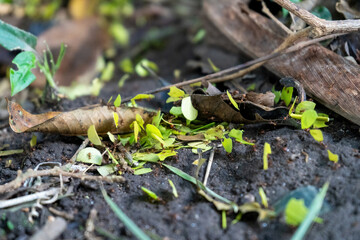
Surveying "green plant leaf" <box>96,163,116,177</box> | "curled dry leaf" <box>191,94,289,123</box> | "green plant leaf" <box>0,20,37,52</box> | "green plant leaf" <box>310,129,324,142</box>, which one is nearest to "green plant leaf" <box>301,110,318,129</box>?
"green plant leaf" <box>310,129,324,142</box>

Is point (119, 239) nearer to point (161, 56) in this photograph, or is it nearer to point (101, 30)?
point (161, 56)

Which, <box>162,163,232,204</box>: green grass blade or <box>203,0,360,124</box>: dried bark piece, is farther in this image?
<box>203,0,360,124</box>: dried bark piece

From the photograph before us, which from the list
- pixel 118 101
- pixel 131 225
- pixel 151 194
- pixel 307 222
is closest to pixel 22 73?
pixel 118 101

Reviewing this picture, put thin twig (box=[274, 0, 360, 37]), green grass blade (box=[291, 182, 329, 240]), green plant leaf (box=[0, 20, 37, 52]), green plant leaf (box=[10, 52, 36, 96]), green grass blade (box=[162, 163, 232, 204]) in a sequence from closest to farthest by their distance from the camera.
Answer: green grass blade (box=[291, 182, 329, 240])
green grass blade (box=[162, 163, 232, 204])
thin twig (box=[274, 0, 360, 37])
green plant leaf (box=[10, 52, 36, 96])
green plant leaf (box=[0, 20, 37, 52])

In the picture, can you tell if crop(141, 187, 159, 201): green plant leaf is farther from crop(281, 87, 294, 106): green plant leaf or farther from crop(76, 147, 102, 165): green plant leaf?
crop(281, 87, 294, 106): green plant leaf

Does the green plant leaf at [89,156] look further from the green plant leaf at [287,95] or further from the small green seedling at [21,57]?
the green plant leaf at [287,95]

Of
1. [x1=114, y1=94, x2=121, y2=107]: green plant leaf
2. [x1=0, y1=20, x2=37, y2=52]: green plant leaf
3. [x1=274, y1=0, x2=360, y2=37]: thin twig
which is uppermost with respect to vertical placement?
[x1=274, y1=0, x2=360, y2=37]: thin twig

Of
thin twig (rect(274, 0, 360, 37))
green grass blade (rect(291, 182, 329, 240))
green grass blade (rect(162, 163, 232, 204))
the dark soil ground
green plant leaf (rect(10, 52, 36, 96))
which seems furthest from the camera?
green plant leaf (rect(10, 52, 36, 96))

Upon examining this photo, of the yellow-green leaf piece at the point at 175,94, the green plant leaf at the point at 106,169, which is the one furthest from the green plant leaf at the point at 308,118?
the green plant leaf at the point at 106,169

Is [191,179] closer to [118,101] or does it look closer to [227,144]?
[227,144]
